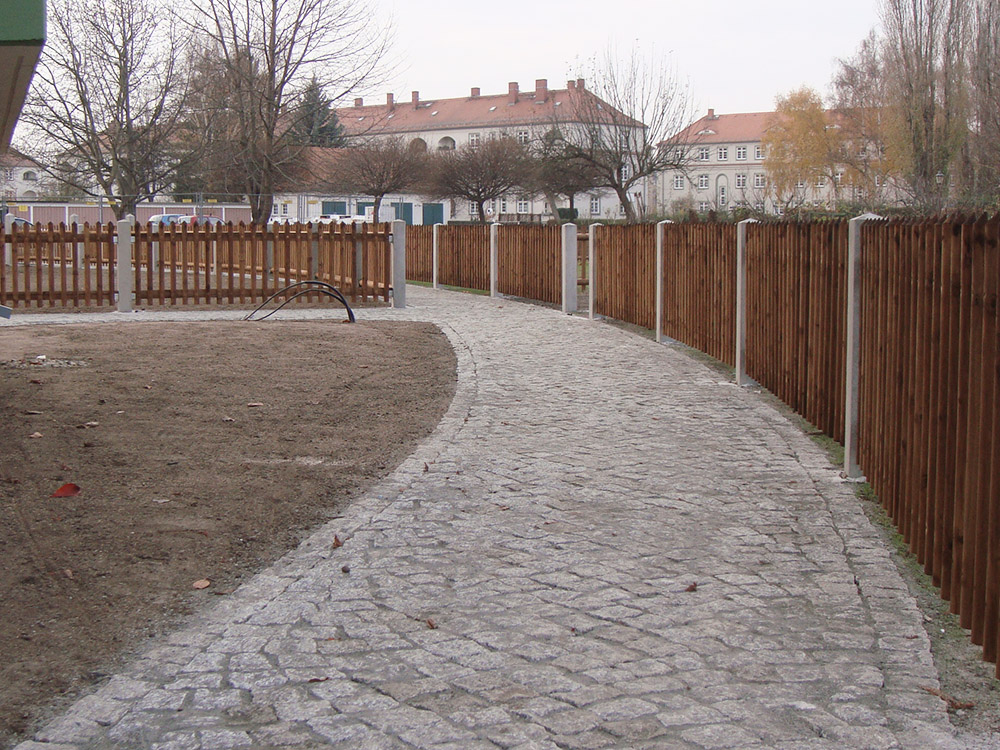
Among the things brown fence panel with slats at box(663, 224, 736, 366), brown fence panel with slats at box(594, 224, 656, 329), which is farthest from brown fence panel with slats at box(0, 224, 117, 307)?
brown fence panel with slats at box(663, 224, 736, 366)

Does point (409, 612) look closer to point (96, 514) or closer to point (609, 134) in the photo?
point (96, 514)

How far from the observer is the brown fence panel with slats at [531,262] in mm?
21359

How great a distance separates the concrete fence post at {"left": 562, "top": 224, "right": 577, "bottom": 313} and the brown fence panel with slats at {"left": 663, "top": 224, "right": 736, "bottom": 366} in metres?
4.87

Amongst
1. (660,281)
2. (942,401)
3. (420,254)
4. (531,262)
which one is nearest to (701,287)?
(660,281)

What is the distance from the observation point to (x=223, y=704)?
154 inches

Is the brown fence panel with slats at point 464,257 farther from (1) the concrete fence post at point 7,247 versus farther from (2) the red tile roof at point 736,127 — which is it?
(2) the red tile roof at point 736,127

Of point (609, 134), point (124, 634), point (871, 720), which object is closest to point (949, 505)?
point (871, 720)

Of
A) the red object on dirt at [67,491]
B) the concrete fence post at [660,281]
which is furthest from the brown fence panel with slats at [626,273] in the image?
the red object on dirt at [67,491]

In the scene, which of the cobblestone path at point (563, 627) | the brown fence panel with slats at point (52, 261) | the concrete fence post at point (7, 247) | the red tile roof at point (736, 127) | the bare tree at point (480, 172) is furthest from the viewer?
the red tile roof at point (736, 127)

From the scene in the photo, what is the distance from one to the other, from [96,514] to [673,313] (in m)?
9.86

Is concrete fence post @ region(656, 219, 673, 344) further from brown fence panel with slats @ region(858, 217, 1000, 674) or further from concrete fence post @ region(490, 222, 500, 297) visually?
concrete fence post @ region(490, 222, 500, 297)

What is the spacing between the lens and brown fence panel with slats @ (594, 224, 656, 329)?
1623cm

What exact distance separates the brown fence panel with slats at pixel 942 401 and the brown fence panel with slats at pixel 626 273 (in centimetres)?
935

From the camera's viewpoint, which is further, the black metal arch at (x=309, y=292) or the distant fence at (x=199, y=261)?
the distant fence at (x=199, y=261)
